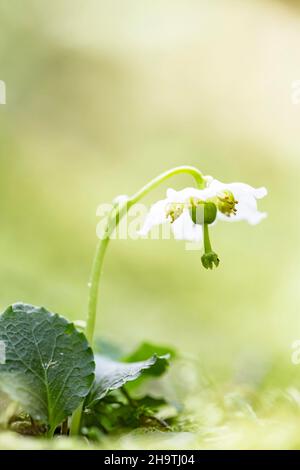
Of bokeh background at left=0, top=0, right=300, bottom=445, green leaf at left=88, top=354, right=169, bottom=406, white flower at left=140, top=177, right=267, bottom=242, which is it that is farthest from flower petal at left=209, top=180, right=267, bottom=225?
bokeh background at left=0, top=0, right=300, bottom=445

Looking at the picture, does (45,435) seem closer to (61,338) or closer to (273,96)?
(61,338)

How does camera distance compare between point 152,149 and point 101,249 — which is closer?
point 101,249

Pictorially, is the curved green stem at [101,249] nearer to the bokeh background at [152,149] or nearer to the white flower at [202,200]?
the white flower at [202,200]

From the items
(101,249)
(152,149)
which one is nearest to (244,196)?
(101,249)

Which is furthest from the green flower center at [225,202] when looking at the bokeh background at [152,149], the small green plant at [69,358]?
the bokeh background at [152,149]

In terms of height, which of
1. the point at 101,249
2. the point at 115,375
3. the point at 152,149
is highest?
the point at 152,149

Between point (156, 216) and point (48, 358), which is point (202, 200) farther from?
point (48, 358)

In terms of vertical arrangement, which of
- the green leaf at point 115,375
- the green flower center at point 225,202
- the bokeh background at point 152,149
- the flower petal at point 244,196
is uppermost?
the bokeh background at point 152,149
